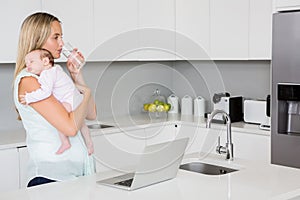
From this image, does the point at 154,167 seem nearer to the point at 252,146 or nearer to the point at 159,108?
the point at 159,108

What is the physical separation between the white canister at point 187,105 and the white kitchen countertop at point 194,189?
7.33 ft

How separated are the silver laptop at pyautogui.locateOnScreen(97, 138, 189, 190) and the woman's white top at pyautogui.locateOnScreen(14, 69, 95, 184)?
220 millimetres

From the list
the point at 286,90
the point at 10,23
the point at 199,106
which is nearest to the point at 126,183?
the point at 286,90

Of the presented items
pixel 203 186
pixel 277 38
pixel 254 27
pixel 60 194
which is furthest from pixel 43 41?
pixel 254 27

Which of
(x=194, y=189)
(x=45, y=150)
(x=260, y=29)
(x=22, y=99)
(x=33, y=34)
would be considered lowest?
(x=194, y=189)

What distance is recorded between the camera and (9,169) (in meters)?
3.36

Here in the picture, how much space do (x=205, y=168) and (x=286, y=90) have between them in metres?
1.05

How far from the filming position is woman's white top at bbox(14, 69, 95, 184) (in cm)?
236

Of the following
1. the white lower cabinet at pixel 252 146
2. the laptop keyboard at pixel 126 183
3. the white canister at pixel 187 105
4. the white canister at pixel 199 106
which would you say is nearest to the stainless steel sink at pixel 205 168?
the laptop keyboard at pixel 126 183

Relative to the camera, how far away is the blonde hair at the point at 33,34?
239cm

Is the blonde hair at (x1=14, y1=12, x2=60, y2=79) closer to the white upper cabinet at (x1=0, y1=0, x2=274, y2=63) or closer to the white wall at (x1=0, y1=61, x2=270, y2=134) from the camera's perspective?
the white wall at (x1=0, y1=61, x2=270, y2=134)

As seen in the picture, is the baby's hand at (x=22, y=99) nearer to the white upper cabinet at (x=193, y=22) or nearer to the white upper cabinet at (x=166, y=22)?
the white upper cabinet at (x=166, y=22)

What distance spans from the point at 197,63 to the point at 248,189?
2816 mm

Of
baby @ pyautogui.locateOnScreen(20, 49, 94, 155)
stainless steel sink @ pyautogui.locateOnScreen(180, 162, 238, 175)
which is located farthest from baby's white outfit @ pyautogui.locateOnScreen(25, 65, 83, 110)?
stainless steel sink @ pyautogui.locateOnScreen(180, 162, 238, 175)
